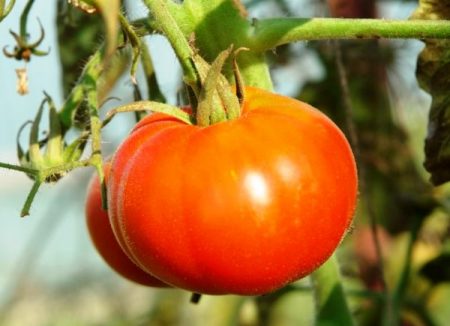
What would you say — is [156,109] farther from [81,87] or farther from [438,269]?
[438,269]

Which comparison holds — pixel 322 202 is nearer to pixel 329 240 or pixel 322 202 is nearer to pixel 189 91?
pixel 329 240

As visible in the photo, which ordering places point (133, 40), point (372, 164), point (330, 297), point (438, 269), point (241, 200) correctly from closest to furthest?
1. point (241, 200)
2. point (133, 40)
3. point (330, 297)
4. point (438, 269)
5. point (372, 164)

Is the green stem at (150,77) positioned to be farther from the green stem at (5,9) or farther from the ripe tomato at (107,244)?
the green stem at (5,9)

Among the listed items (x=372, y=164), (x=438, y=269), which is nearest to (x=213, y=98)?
(x=438, y=269)

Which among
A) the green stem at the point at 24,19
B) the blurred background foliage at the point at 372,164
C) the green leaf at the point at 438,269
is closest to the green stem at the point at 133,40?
the green stem at the point at 24,19

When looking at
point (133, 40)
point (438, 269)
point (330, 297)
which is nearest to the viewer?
point (133, 40)

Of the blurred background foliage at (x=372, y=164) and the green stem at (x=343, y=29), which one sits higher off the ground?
the green stem at (x=343, y=29)

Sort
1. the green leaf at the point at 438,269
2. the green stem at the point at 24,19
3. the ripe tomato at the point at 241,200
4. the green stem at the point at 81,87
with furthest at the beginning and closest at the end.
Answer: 1. the green leaf at the point at 438,269
2. the green stem at the point at 24,19
3. the green stem at the point at 81,87
4. the ripe tomato at the point at 241,200
